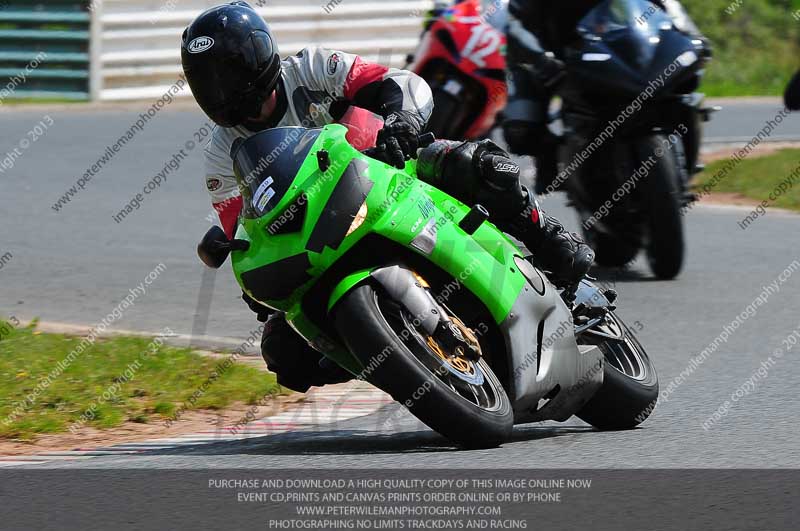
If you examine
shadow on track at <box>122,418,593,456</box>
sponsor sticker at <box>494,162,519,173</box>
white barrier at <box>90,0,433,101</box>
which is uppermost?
sponsor sticker at <box>494,162,519,173</box>

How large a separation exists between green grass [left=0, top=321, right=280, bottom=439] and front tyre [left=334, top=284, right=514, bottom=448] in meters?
1.90

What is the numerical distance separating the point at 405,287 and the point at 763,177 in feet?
29.4

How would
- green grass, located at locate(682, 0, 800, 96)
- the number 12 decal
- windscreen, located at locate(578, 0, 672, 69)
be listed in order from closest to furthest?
windscreen, located at locate(578, 0, 672, 69) < the number 12 decal < green grass, located at locate(682, 0, 800, 96)

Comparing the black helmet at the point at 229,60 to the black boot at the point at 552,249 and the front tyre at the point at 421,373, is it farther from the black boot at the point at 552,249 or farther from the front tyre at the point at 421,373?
the front tyre at the point at 421,373

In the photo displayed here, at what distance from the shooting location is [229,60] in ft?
18.0

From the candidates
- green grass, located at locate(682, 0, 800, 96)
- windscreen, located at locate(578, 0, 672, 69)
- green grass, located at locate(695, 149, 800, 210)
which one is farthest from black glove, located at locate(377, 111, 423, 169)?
green grass, located at locate(682, 0, 800, 96)

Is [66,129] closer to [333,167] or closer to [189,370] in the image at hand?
[189,370]

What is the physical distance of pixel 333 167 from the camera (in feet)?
16.5

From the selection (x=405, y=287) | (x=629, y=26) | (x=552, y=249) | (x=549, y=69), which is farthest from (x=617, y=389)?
(x=549, y=69)

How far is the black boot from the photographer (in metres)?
5.60

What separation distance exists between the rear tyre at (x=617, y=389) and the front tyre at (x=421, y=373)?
2.26 ft

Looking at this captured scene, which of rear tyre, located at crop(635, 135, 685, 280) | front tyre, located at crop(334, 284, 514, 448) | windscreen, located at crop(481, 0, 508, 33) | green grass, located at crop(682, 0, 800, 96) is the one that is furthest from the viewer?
green grass, located at crop(682, 0, 800, 96)

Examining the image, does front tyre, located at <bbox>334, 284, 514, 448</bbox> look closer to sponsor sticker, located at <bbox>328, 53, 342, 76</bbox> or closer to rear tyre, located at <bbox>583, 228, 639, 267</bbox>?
sponsor sticker, located at <bbox>328, 53, 342, 76</bbox>

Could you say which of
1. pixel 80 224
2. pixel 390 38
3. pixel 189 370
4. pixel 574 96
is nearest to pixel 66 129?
pixel 80 224
